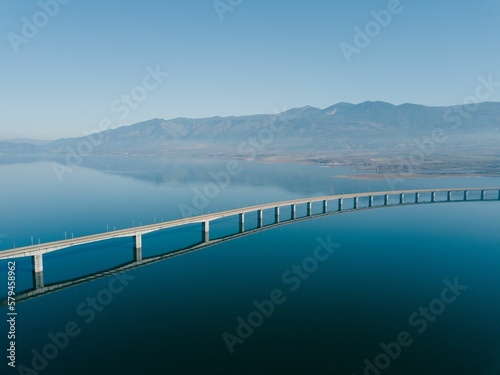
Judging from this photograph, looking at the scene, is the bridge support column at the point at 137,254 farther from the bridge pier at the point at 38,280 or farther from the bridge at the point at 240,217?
the bridge pier at the point at 38,280

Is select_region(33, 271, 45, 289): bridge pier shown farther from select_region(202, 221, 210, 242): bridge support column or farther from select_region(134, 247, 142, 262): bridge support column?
select_region(202, 221, 210, 242): bridge support column

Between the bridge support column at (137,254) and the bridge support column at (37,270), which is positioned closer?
the bridge support column at (37,270)

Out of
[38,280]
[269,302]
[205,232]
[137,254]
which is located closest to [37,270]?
[38,280]

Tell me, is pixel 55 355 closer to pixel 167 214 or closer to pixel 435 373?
pixel 435 373

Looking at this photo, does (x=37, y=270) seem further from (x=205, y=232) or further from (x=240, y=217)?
(x=240, y=217)

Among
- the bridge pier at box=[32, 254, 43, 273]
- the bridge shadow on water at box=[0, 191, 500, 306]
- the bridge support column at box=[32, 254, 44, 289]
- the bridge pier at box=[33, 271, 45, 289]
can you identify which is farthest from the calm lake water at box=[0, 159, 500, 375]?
the bridge pier at box=[32, 254, 43, 273]

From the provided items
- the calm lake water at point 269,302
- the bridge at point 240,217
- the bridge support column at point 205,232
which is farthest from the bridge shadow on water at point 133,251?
the calm lake water at point 269,302
